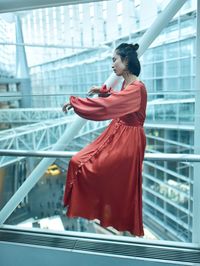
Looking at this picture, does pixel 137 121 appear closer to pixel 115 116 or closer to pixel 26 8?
pixel 115 116

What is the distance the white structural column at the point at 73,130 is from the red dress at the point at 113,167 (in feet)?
0.89

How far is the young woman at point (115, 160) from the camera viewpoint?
117 cm

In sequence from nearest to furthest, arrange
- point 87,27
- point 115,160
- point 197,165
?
point 115,160 < point 197,165 < point 87,27

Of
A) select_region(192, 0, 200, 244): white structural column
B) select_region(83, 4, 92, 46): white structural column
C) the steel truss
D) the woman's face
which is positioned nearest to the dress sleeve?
the woman's face

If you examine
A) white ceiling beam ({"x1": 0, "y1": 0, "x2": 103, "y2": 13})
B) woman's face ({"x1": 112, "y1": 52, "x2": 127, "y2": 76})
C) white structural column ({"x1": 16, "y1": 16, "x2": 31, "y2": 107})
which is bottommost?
woman's face ({"x1": 112, "y1": 52, "x2": 127, "y2": 76})

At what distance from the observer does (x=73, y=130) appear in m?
1.61

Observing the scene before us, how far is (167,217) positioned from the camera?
11.7 feet

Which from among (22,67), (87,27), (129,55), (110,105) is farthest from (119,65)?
(22,67)

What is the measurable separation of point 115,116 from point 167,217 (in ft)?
9.41

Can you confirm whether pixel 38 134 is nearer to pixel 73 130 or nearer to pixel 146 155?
pixel 73 130

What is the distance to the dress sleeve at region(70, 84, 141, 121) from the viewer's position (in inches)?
45.3

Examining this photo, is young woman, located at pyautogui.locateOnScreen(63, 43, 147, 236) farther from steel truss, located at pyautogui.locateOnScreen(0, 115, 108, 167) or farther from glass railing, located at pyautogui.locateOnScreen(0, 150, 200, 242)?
steel truss, located at pyautogui.locateOnScreen(0, 115, 108, 167)

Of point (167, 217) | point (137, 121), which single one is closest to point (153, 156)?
point (137, 121)

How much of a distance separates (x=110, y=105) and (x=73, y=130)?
0.53m
